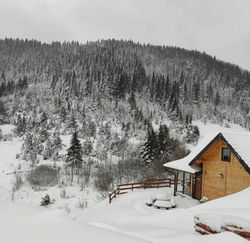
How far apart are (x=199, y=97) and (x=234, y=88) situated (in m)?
37.2

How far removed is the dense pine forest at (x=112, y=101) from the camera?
125ft

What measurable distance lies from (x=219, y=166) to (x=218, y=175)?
747mm

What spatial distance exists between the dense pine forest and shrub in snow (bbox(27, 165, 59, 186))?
2.70 metres

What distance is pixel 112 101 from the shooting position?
245 ft

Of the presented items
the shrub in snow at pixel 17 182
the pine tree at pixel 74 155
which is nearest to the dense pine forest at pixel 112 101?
the pine tree at pixel 74 155

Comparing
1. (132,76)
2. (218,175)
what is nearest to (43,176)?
(218,175)

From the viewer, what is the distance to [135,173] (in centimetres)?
3447

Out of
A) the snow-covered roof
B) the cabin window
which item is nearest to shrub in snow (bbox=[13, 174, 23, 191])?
the snow-covered roof

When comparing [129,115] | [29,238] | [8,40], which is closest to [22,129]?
[129,115]

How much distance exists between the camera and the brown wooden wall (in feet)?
50.9

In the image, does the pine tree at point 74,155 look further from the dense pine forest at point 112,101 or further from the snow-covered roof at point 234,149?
the snow-covered roof at point 234,149

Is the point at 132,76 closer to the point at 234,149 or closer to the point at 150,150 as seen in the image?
the point at 150,150

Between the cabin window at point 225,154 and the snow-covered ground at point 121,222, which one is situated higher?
the cabin window at point 225,154

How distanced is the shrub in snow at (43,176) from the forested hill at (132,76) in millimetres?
35370
